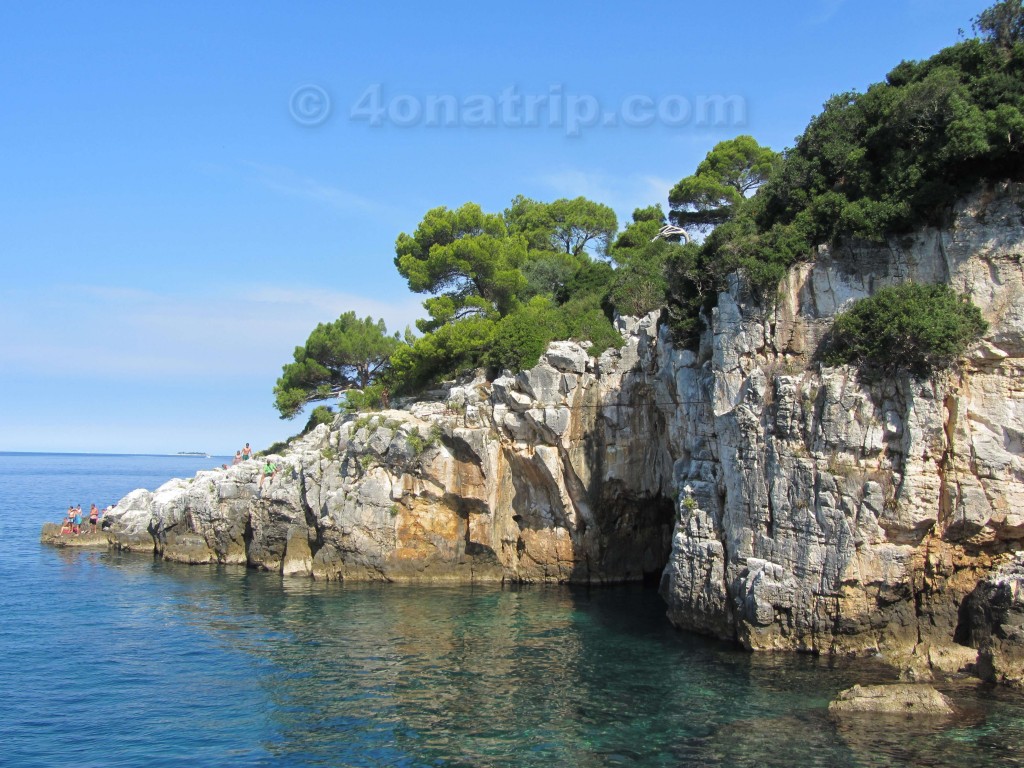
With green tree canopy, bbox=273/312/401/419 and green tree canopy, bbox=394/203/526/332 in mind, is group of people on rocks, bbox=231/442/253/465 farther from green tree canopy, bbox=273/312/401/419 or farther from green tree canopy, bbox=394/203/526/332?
green tree canopy, bbox=394/203/526/332

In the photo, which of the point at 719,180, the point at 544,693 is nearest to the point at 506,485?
the point at 544,693

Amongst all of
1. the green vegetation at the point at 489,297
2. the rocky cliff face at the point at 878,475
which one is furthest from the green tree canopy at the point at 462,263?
the rocky cliff face at the point at 878,475

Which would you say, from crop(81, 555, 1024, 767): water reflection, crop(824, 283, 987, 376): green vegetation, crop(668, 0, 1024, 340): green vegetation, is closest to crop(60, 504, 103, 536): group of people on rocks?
crop(81, 555, 1024, 767): water reflection

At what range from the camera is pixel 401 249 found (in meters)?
46.2

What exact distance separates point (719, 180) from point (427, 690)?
129 feet

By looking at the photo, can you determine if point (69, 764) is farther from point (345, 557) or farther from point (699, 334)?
point (699, 334)

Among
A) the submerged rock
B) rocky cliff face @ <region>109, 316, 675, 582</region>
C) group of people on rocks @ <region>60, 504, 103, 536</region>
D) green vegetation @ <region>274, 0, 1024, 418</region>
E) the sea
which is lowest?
the sea

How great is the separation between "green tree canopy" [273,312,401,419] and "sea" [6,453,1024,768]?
18741mm

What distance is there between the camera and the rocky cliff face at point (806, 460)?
1889 centimetres

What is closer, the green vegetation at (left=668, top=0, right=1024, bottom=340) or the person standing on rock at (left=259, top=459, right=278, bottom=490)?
the green vegetation at (left=668, top=0, right=1024, bottom=340)

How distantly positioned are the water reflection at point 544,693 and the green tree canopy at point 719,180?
28.6 m

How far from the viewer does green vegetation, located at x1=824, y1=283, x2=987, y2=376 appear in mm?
18688

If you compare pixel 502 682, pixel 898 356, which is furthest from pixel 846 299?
pixel 502 682

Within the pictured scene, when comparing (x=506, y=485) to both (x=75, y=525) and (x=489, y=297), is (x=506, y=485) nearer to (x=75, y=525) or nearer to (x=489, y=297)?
(x=489, y=297)
